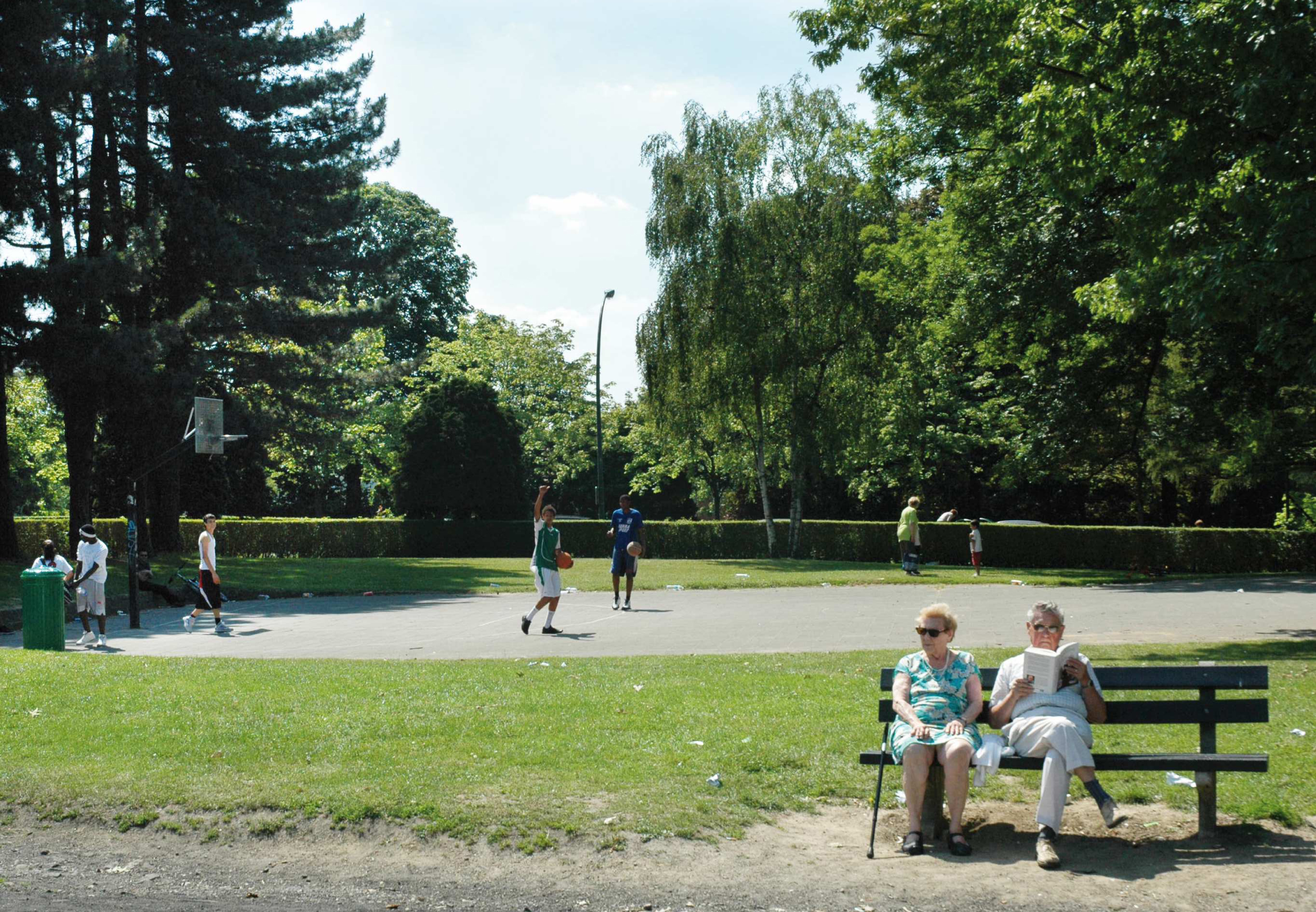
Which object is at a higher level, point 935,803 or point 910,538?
point 910,538

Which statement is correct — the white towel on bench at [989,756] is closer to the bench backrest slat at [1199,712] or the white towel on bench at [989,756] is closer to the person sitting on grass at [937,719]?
the person sitting on grass at [937,719]

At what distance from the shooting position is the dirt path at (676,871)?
18.5 ft

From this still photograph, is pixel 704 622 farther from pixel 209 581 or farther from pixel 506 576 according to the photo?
pixel 506 576

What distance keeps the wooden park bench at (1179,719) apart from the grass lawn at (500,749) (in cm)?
49

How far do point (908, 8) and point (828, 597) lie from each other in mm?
11241

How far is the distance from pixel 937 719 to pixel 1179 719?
53.5 inches

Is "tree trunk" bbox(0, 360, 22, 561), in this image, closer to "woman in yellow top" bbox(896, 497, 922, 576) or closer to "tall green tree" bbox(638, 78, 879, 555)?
"tall green tree" bbox(638, 78, 879, 555)

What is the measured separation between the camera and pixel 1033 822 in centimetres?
683

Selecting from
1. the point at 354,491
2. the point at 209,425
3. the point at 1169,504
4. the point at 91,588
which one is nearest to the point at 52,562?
the point at 91,588

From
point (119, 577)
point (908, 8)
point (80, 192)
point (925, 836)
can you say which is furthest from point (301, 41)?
point (925, 836)

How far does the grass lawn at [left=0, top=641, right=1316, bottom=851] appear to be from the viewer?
687 centimetres

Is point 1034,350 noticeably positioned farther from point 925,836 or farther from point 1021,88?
point 925,836

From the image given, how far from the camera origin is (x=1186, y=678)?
6.71 meters

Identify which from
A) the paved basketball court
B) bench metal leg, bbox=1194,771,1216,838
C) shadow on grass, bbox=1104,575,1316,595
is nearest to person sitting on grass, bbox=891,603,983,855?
bench metal leg, bbox=1194,771,1216,838
